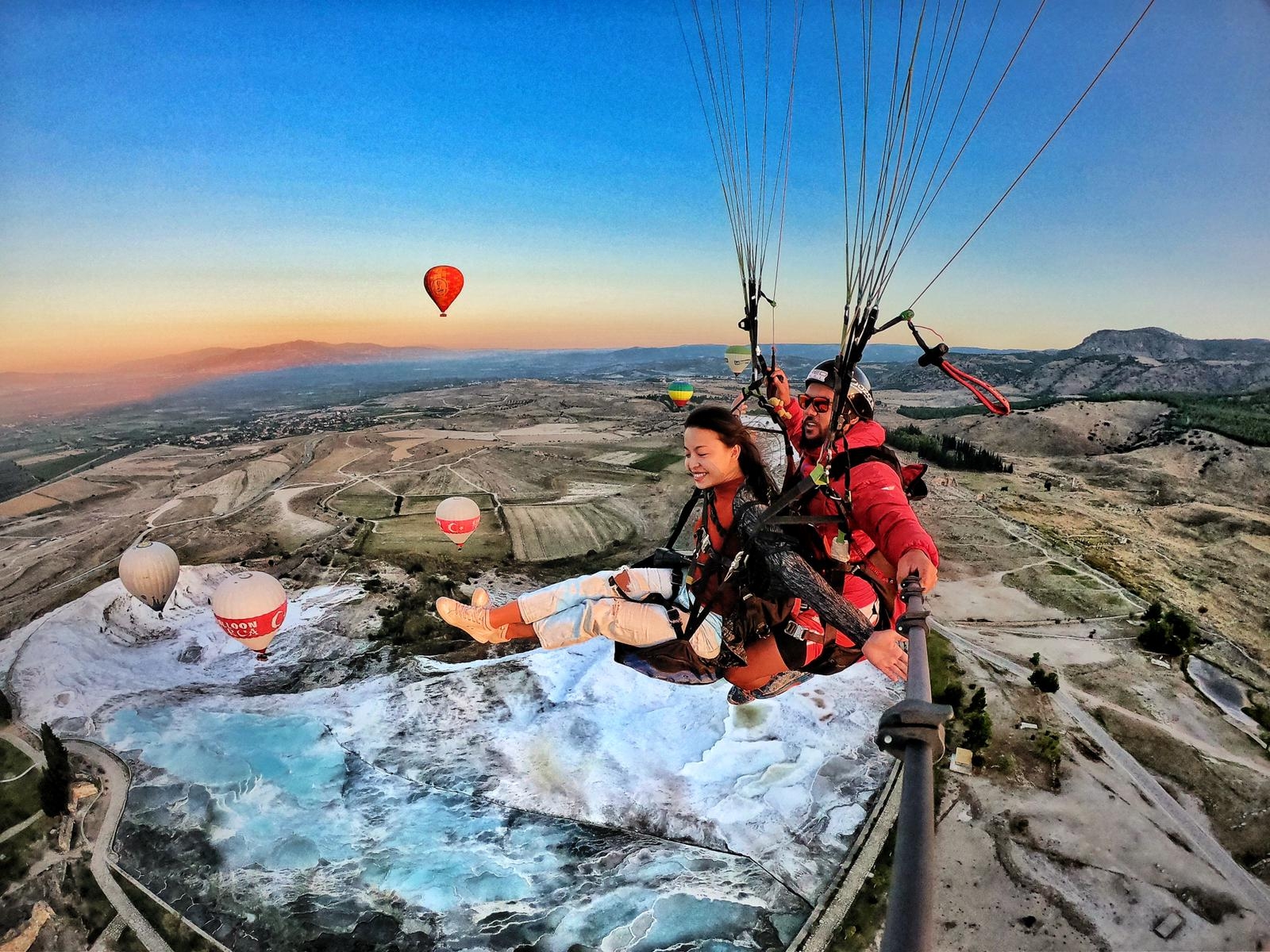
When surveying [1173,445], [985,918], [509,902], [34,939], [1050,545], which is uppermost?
[1173,445]

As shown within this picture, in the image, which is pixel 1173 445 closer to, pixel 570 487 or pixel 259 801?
pixel 570 487

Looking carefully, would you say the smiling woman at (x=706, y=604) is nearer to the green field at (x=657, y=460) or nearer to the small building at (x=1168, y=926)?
the small building at (x=1168, y=926)

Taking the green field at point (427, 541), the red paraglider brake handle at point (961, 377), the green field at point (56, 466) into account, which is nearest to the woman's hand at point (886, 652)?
the red paraglider brake handle at point (961, 377)

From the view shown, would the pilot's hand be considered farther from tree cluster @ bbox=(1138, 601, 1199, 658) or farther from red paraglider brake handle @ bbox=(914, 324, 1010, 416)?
tree cluster @ bbox=(1138, 601, 1199, 658)

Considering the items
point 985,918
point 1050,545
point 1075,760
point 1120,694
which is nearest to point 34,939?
point 985,918

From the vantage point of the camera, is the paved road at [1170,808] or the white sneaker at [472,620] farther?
the paved road at [1170,808]

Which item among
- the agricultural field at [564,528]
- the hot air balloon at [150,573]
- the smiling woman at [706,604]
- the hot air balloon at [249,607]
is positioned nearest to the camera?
the smiling woman at [706,604]

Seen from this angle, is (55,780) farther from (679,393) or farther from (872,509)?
(679,393)
